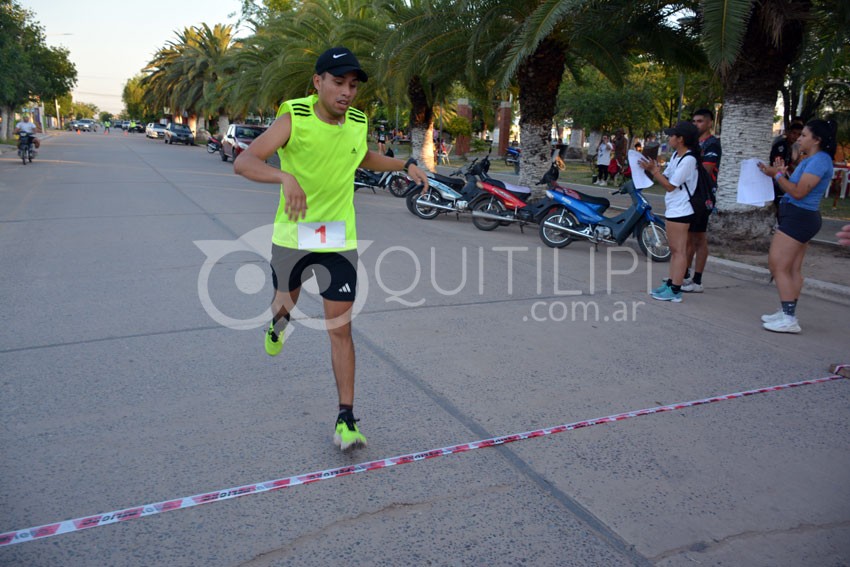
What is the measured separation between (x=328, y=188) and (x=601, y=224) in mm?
7385

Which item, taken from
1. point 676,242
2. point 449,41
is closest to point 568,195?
point 676,242

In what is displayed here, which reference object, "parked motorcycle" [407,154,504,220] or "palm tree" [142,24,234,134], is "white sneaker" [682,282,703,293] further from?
"palm tree" [142,24,234,134]

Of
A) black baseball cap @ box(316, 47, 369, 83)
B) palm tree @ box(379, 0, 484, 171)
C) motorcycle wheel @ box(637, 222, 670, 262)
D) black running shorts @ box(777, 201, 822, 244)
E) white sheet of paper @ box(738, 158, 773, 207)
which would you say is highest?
palm tree @ box(379, 0, 484, 171)

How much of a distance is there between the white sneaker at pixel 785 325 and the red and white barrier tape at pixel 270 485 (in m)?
2.32

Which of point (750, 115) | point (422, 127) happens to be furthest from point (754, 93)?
point (422, 127)

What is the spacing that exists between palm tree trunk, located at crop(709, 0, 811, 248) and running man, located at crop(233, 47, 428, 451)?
27.1 ft

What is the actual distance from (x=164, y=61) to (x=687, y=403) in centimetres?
7273

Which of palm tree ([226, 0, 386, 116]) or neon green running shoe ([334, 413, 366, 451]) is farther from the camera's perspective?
palm tree ([226, 0, 386, 116])

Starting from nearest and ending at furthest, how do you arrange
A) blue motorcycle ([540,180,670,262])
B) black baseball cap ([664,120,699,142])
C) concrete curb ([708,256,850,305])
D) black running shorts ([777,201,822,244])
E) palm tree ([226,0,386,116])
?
black running shorts ([777,201,822,244])
black baseball cap ([664,120,699,142])
concrete curb ([708,256,850,305])
blue motorcycle ([540,180,670,262])
palm tree ([226,0,386,116])

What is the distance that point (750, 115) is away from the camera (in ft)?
33.1

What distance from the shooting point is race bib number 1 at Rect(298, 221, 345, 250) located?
12.0 feet

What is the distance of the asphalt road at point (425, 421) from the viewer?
2934mm

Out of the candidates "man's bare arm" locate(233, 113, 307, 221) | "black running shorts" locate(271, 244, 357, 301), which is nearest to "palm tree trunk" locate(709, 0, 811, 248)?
"black running shorts" locate(271, 244, 357, 301)

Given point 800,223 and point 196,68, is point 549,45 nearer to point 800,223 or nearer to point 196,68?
point 800,223
